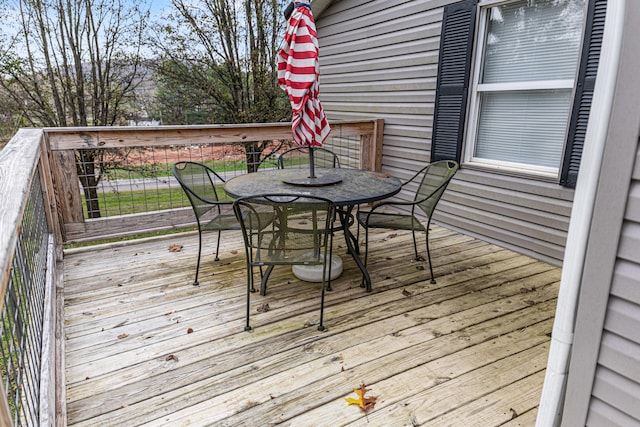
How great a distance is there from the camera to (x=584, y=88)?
9.05 ft

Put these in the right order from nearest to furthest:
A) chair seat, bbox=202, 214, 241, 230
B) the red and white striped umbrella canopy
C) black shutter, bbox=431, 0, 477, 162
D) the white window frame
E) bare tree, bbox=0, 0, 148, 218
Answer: the red and white striped umbrella canopy < chair seat, bbox=202, 214, 241, 230 < the white window frame < black shutter, bbox=431, 0, 477, 162 < bare tree, bbox=0, 0, 148, 218

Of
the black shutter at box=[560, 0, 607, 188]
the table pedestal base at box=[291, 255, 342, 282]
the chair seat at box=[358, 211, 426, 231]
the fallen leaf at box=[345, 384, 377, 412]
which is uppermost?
the black shutter at box=[560, 0, 607, 188]

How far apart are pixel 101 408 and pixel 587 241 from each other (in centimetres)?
200

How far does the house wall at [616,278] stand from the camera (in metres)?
1.00

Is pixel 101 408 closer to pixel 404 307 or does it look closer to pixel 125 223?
pixel 404 307

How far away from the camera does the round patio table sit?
2.48 m

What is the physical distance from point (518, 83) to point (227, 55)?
5.42 meters

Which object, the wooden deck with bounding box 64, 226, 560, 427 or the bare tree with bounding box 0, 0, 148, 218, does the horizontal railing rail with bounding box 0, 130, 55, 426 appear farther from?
the bare tree with bounding box 0, 0, 148, 218

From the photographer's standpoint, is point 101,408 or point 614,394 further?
point 101,408

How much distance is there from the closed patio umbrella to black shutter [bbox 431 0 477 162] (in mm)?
1805

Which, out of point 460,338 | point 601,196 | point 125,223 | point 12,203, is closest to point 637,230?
point 601,196

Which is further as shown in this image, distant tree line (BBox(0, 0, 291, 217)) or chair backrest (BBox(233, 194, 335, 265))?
distant tree line (BBox(0, 0, 291, 217))

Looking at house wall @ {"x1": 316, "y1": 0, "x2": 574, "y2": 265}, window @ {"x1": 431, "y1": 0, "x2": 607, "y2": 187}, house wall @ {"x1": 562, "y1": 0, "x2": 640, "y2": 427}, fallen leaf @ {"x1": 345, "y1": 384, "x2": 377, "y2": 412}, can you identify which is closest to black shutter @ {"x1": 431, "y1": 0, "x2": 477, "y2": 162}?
window @ {"x1": 431, "y1": 0, "x2": 607, "y2": 187}

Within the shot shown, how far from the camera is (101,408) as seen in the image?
1.72 metres
